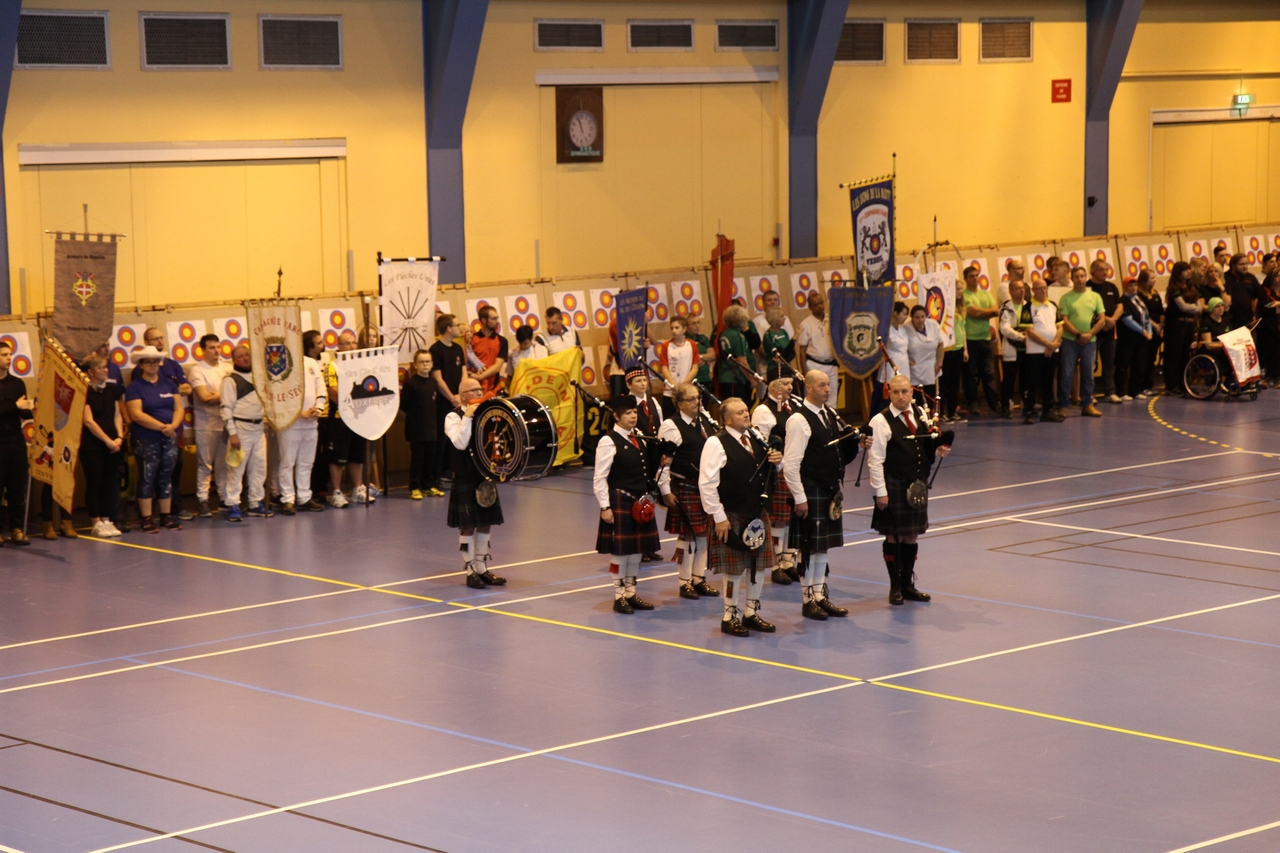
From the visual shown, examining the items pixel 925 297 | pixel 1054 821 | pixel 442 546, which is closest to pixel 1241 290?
pixel 925 297

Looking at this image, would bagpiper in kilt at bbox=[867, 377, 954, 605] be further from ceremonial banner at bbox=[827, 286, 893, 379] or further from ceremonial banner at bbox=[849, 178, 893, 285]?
ceremonial banner at bbox=[849, 178, 893, 285]

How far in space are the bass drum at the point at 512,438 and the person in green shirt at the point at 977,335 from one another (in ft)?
32.1

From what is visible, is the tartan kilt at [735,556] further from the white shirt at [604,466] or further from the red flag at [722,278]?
the red flag at [722,278]

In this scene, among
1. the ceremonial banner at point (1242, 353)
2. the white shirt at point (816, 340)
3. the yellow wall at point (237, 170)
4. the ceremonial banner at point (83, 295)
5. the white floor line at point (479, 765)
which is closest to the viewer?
the white floor line at point (479, 765)

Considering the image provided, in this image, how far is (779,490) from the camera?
13398 mm

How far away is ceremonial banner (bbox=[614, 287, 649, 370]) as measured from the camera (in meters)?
21.4

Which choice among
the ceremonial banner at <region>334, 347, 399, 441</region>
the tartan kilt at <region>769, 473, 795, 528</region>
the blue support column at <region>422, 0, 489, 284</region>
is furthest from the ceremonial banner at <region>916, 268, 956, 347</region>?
the tartan kilt at <region>769, 473, 795, 528</region>

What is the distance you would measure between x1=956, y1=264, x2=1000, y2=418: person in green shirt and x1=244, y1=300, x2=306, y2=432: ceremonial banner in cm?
986

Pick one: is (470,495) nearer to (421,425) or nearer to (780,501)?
(780,501)

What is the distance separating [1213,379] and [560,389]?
1039cm

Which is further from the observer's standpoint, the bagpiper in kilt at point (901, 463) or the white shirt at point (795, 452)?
the bagpiper in kilt at point (901, 463)

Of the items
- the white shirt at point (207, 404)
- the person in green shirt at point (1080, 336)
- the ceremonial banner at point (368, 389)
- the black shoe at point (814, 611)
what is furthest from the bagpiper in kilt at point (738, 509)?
the person in green shirt at point (1080, 336)

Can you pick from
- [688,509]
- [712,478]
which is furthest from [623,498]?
[712,478]

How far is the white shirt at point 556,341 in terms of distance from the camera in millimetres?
20755
